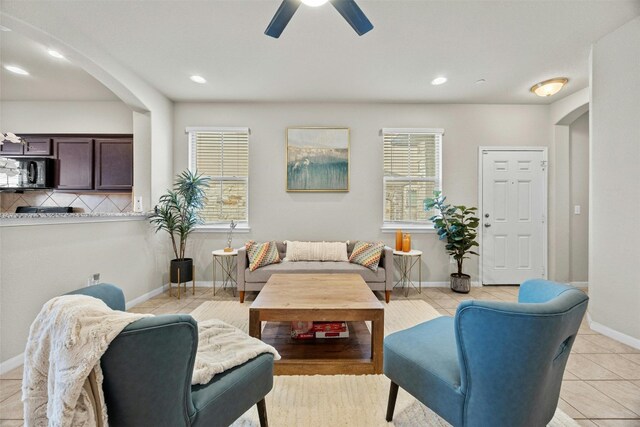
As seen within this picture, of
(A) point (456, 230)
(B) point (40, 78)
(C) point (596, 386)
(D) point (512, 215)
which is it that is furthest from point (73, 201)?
(D) point (512, 215)

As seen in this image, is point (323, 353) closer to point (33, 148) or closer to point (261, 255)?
point (261, 255)

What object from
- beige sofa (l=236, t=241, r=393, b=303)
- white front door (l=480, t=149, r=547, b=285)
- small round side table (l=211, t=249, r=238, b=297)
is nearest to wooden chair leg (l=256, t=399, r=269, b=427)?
beige sofa (l=236, t=241, r=393, b=303)

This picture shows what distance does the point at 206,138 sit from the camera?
4082 mm

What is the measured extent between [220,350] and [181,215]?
8.91 ft

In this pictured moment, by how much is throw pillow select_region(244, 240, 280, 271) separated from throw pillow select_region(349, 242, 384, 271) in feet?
3.42

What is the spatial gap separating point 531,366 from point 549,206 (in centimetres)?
413

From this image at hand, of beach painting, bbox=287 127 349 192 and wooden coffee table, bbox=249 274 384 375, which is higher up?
beach painting, bbox=287 127 349 192

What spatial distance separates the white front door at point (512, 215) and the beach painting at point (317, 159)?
2.16 meters

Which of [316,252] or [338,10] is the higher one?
[338,10]

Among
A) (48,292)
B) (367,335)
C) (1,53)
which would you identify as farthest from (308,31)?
(1,53)

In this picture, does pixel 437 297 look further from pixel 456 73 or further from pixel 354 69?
pixel 354 69

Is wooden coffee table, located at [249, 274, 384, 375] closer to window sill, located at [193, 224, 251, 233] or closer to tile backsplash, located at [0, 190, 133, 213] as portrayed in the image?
window sill, located at [193, 224, 251, 233]

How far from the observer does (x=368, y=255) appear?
3.44 m

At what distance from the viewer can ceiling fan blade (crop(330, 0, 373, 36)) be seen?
5.31 feet
